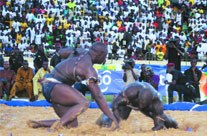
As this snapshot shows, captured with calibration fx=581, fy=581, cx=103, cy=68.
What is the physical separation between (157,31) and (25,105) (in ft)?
51.6

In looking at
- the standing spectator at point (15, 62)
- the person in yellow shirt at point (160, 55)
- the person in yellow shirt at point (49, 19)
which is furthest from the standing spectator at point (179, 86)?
the person in yellow shirt at point (49, 19)

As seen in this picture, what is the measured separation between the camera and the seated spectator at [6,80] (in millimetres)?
14545

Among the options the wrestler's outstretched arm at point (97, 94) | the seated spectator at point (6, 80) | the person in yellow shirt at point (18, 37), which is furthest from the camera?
the person in yellow shirt at point (18, 37)

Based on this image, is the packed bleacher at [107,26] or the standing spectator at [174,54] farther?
the packed bleacher at [107,26]

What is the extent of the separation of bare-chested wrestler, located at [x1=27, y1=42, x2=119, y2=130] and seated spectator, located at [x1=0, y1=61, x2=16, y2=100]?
617 centimetres

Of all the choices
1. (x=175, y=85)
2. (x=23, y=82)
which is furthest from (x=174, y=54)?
(x=23, y=82)

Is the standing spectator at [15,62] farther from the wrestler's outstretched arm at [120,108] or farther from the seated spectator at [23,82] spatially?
the wrestler's outstretched arm at [120,108]

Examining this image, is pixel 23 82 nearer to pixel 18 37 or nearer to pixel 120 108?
pixel 120 108

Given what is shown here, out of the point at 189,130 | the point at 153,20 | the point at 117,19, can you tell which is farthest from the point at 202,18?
the point at 189,130

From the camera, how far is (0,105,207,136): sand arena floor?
8000 mm

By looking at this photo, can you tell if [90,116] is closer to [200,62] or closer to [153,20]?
[200,62]

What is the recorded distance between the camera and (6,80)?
1458cm

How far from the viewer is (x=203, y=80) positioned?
15.0 metres

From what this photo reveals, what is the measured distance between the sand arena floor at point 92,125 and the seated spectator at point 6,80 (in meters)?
2.59
